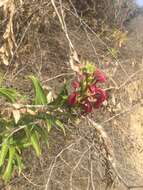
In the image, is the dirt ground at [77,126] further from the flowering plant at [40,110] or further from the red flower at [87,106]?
the red flower at [87,106]

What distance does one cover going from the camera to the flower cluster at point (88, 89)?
2.81 m

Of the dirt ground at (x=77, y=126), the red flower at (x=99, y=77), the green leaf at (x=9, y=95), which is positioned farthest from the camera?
the dirt ground at (x=77, y=126)

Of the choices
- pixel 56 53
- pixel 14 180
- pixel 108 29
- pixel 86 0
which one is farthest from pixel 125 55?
pixel 14 180

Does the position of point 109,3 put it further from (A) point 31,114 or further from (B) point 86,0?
(A) point 31,114

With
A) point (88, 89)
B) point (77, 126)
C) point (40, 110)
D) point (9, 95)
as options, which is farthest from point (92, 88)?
point (77, 126)

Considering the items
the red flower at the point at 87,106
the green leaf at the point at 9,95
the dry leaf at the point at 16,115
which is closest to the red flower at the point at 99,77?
the red flower at the point at 87,106

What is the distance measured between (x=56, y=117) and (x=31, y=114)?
0.17 meters

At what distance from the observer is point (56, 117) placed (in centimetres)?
318

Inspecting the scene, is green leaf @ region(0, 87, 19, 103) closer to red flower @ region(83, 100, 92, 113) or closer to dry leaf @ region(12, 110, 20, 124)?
dry leaf @ region(12, 110, 20, 124)

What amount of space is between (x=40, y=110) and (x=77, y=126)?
34.1 inches

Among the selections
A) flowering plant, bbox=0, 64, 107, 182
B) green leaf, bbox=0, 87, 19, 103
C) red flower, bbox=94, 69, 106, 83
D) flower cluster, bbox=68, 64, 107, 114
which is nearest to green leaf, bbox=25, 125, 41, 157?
flowering plant, bbox=0, 64, 107, 182

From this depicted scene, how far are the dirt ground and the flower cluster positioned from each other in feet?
1.82

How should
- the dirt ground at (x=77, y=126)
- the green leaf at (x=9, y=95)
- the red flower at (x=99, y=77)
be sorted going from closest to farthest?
the red flower at (x=99, y=77) → the green leaf at (x=9, y=95) → the dirt ground at (x=77, y=126)

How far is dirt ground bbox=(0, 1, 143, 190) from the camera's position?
4402mm
